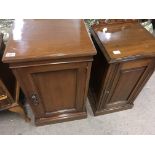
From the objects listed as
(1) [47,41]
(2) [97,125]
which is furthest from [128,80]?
(1) [47,41]

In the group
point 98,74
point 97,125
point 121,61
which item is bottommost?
point 97,125

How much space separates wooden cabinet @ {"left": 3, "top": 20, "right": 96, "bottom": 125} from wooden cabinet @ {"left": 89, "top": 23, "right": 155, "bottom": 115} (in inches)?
5.4

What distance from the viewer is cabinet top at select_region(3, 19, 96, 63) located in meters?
0.75

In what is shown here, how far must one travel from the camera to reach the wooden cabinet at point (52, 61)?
30.1 inches

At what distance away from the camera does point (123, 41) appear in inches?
38.3

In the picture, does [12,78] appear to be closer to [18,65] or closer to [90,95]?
[18,65]

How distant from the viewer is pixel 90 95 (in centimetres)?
142

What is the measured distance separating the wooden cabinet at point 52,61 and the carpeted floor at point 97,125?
0.24 m

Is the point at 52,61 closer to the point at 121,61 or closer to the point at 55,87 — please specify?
the point at 55,87

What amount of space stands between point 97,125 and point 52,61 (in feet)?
2.49

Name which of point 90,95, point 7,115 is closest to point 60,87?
point 90,95

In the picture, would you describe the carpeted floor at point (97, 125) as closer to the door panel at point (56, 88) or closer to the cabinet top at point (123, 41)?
the door panel at point (56, 88)

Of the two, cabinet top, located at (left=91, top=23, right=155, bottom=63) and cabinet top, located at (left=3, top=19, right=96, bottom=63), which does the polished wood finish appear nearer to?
cabinet top, located at (left=3, top=19, right=96, bottom=63)
